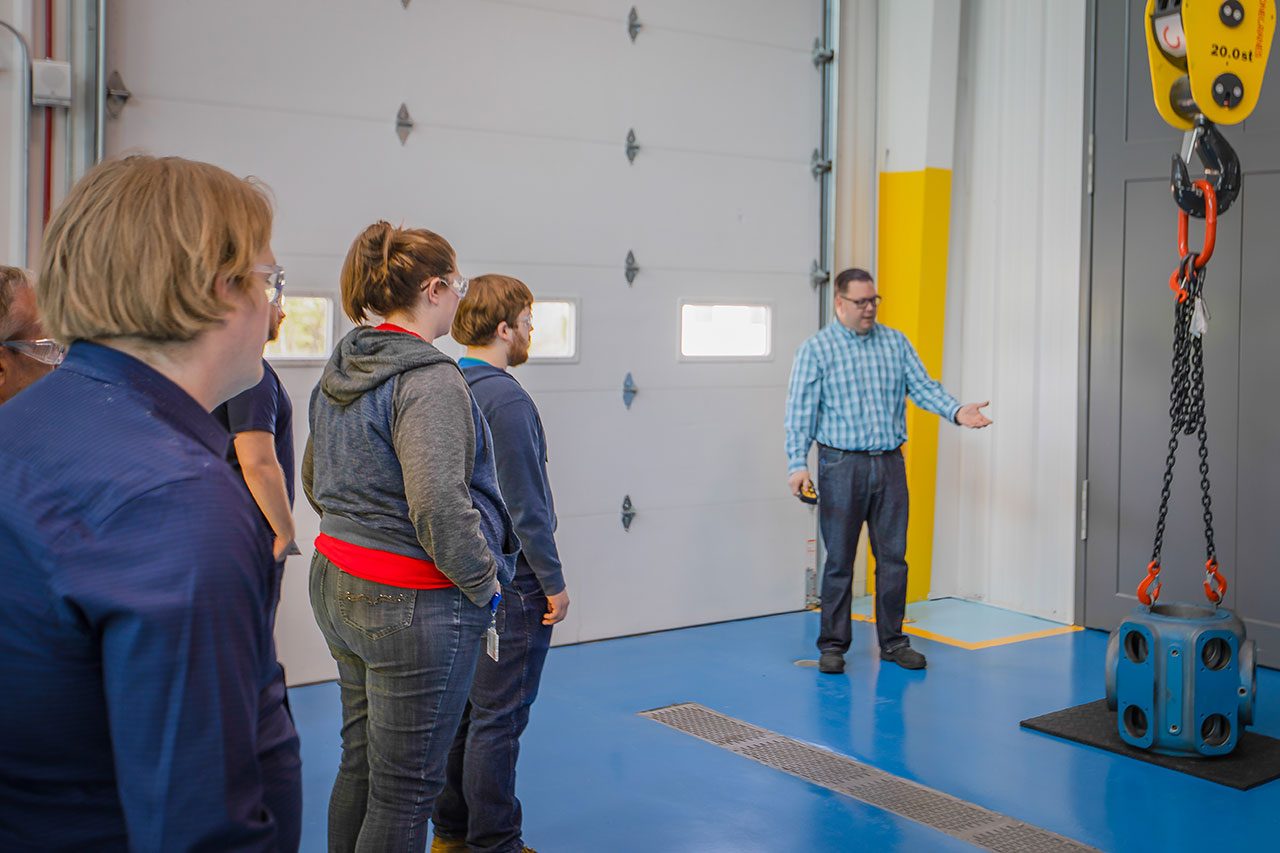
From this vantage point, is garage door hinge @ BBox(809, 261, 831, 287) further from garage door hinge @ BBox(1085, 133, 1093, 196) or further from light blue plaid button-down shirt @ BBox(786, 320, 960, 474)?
garage door hinge @ BBox(1085, 133, 1093, 196)

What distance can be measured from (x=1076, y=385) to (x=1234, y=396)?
0.90 m

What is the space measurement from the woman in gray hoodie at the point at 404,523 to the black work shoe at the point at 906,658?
3.51m

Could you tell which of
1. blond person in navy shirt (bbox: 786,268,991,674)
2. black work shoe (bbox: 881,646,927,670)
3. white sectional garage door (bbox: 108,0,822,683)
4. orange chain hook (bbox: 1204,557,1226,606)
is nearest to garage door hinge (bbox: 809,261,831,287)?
white sectional garage door (bbox: 108,0,822,683)

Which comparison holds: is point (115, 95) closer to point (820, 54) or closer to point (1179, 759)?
point (820, 54)

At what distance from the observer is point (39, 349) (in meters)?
2.43

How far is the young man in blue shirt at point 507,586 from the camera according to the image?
323 cm

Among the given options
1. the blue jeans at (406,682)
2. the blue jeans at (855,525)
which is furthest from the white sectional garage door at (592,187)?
the blue jeans at (406,682)

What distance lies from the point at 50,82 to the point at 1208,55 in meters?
4.39

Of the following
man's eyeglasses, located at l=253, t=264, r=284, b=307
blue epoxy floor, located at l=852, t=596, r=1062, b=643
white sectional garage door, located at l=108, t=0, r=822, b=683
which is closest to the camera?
man's eyeglasses, located at l=253, t=264, r=284, b=307

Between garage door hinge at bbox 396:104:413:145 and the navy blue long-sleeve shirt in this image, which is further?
garage door hinge at bbox 396:104:413:145

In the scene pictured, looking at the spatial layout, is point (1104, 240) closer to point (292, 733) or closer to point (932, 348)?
point (932, 348)

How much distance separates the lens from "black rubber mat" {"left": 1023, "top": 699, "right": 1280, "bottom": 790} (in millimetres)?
4340

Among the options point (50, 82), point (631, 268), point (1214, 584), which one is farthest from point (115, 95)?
point (1214, 584)

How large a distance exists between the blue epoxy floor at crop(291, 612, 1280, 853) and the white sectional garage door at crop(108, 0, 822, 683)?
2.25ft
